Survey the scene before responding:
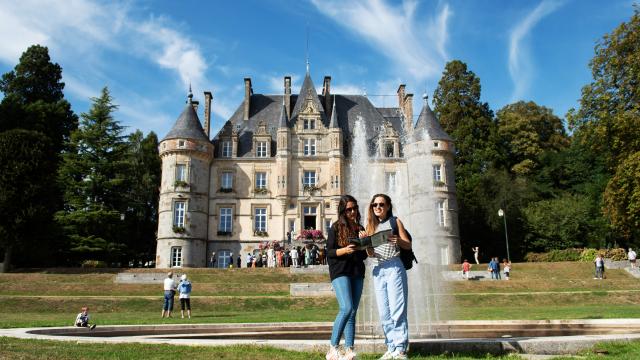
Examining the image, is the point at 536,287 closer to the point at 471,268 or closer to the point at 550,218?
the point at 471,268

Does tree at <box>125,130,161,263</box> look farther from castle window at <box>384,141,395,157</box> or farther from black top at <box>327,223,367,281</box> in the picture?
black top at <box>327,223,367,281</box>

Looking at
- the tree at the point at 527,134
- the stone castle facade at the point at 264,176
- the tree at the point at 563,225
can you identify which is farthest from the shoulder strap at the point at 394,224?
the tree at the point at 527,134

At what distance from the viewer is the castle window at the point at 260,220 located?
141 feet

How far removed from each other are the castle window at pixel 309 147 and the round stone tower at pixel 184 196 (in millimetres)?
8138

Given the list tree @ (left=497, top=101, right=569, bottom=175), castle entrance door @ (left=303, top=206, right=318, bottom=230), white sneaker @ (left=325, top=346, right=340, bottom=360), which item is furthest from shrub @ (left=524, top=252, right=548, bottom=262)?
white sneaker @ (left=325, top=346, right=340, bottom=360)

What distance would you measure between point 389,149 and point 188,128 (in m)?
17.2

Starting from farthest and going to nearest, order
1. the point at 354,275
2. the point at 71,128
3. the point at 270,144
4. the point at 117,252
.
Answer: the point at 71,128, the point at 270,144, the point at 117,252, the point at 354,275

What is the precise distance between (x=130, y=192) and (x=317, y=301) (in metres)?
34.6

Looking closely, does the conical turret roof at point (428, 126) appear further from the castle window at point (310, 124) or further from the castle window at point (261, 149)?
the castle window at point (261, 149)

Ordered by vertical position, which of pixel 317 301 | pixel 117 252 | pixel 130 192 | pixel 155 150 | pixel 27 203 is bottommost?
pixel 317 301

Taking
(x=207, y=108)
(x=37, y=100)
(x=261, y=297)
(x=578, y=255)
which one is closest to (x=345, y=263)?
(x=261, y=297)

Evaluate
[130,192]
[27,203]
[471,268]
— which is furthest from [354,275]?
[130,192]

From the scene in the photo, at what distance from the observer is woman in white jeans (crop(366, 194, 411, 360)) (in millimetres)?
6416

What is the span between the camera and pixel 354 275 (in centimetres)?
661
